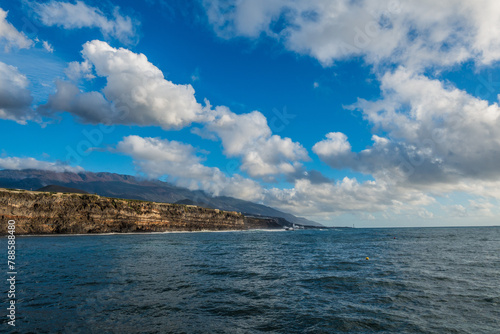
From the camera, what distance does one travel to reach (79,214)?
107m

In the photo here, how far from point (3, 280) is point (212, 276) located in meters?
18.0

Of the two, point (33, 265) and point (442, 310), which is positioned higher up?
point (442, 310)

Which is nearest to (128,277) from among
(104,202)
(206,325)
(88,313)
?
(88,313)

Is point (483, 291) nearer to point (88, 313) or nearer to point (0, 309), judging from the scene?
point (88, 313)

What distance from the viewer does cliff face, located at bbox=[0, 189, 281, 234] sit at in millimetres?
89750

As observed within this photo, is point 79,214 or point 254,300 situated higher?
point 254,300

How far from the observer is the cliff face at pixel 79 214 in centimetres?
8975

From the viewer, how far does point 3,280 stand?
21953mm

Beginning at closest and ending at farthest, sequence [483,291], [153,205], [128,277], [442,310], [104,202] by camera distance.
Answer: [442,310] → [483,291] → [128,277] → [104,202] → [153,205]

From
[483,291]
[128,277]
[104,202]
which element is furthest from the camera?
[104,202]

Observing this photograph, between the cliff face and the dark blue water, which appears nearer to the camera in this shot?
the dark blue water

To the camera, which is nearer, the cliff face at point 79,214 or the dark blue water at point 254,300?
the dark blue water at point 254,300

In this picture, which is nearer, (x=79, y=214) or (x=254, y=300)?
(x=254, y=300)

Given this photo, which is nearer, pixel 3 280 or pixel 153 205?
pixel 3 280
